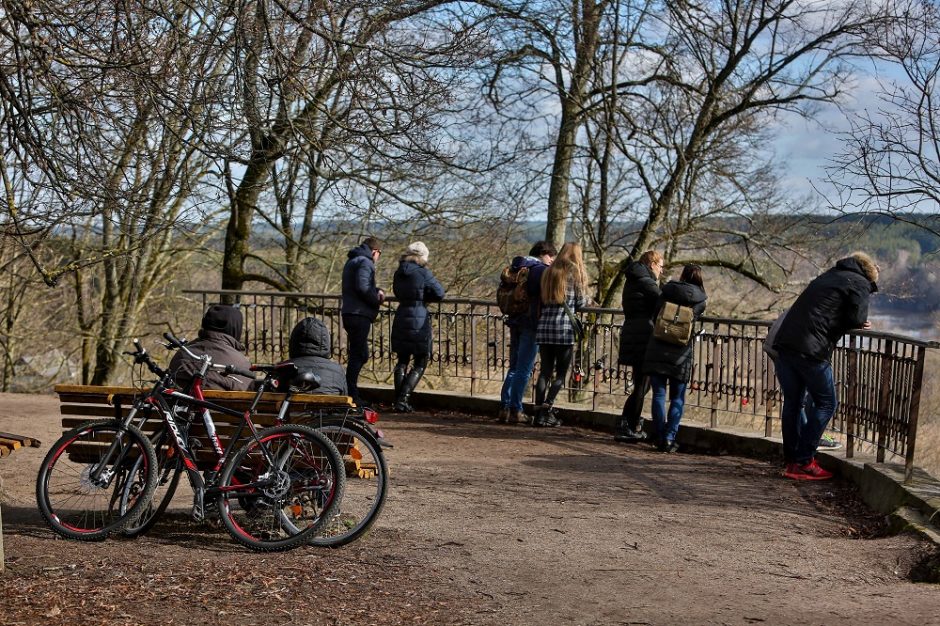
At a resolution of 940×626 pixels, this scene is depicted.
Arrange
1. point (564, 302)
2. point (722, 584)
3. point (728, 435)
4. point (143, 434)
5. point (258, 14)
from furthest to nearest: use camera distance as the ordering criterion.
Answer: point (564, 302)
point (728, 435)
point (258, 14)
point (143, 434)
point (722, 584)

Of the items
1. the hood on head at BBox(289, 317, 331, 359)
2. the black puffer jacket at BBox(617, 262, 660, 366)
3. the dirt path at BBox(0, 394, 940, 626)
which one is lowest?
the dirt path at BBox(0, 394, 940, 626)

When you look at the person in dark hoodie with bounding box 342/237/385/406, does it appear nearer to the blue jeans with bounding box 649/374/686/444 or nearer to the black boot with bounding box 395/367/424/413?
the black boot with bounding box 395/367/424/413

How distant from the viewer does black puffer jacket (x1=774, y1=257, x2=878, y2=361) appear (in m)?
8.26

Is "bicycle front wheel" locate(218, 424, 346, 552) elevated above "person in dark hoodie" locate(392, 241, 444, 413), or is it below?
below

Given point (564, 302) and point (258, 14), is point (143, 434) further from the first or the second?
point (564, 302)

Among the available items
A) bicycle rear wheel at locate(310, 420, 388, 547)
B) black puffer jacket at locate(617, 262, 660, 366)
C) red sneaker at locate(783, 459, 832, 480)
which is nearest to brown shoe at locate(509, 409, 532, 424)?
black puffer jacket at locate(617, 262, 660, 366)

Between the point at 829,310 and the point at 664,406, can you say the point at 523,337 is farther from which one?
the point at 829,310

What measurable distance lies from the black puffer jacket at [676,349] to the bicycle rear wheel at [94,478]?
197 inches

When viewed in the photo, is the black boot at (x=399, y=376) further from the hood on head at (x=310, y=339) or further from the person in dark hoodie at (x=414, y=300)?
the hood on head at (x=310, y=339)

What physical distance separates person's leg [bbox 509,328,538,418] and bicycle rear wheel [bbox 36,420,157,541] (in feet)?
18.2

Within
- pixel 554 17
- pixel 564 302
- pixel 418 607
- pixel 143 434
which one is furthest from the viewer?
pixel 554 17

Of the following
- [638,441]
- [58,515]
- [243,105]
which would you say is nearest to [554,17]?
[638,441]

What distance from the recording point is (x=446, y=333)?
1287 cm

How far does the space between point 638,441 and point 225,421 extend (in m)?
5.18
